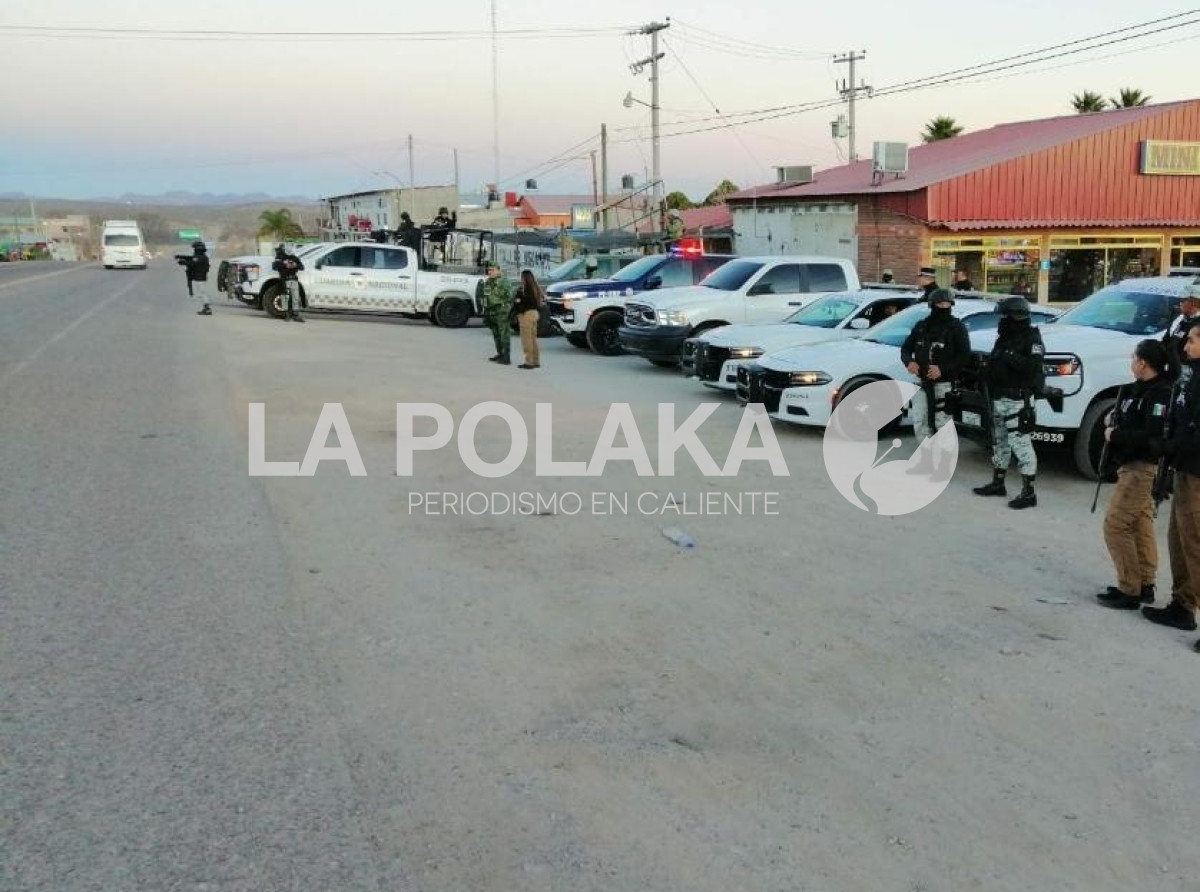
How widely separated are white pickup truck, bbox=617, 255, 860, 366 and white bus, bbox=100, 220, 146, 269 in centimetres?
4566

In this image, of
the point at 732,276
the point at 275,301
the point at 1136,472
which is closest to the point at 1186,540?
the point at 1136,472

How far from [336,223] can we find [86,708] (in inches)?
3159

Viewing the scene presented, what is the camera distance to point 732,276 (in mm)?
16578

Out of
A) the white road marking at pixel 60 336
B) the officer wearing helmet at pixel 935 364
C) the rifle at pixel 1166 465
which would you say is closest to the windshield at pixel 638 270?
the white road marking at pixel 60 336

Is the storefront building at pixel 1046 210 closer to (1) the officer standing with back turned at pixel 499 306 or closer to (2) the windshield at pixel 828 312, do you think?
(1) the officer standing with back turned at pixel 499 306

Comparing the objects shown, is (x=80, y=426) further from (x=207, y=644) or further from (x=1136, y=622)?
(x=1136, y=622)

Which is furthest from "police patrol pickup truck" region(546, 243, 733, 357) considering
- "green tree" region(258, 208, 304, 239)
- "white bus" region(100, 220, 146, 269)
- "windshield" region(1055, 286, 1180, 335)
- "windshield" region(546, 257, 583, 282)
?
"green tree" region(258, 208, 304, 239)

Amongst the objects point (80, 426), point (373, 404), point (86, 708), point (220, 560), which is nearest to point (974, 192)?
point (373, 404)

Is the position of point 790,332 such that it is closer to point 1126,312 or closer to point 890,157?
point 1126,312

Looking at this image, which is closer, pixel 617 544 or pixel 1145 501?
pixel 1145 501

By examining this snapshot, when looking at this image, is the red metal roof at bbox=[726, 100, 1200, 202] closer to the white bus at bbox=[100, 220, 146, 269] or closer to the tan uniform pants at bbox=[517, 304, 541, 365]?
the tan uniform pants at bbox=[517, 304, 541, 365]

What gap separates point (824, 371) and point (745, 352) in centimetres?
190

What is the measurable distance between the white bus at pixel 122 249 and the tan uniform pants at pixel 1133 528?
5661cm

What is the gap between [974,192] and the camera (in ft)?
89.3
